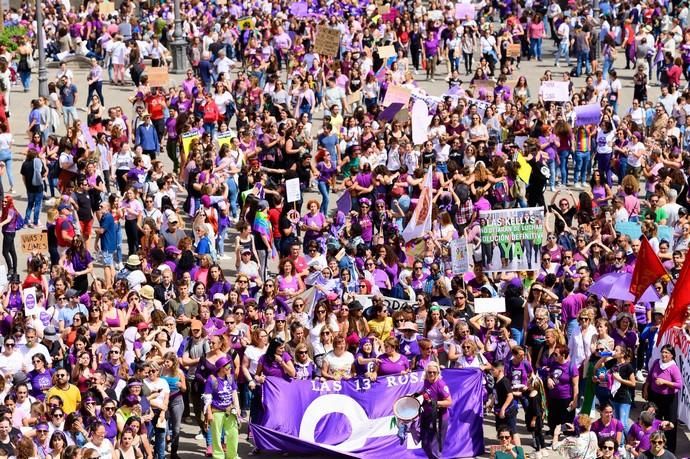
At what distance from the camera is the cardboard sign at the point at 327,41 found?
32.8m

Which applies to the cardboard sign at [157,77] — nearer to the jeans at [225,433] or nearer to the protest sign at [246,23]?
the protest sign at [246,23]

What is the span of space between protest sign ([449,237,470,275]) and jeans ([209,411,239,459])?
14.2 feet

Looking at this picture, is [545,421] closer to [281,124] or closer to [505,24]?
[281,124]

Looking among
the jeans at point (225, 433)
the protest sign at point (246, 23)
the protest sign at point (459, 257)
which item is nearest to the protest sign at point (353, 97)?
the protest sign at point (246, 23)

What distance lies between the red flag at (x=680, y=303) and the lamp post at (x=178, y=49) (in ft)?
67.6

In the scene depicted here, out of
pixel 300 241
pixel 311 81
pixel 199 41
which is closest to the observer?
pixel 300 241

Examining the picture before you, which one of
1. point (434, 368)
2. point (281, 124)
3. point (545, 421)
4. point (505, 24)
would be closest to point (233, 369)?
point (434, 368)

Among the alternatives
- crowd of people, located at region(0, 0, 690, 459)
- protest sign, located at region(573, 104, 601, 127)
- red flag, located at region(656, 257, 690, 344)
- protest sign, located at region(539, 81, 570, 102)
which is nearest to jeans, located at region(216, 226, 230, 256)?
crowd of people, located at region(0, 0, 690, 459)

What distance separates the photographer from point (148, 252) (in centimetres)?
2150

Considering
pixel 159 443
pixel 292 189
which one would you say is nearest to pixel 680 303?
pixel 159 443

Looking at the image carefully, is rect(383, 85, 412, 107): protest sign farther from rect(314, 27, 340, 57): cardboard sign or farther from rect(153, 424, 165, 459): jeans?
rect(153, 424, 165, 459): jeans

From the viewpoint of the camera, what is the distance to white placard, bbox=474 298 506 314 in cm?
1844

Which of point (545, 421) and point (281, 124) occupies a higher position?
point (281, 124)

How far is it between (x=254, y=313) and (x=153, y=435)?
2.02m
